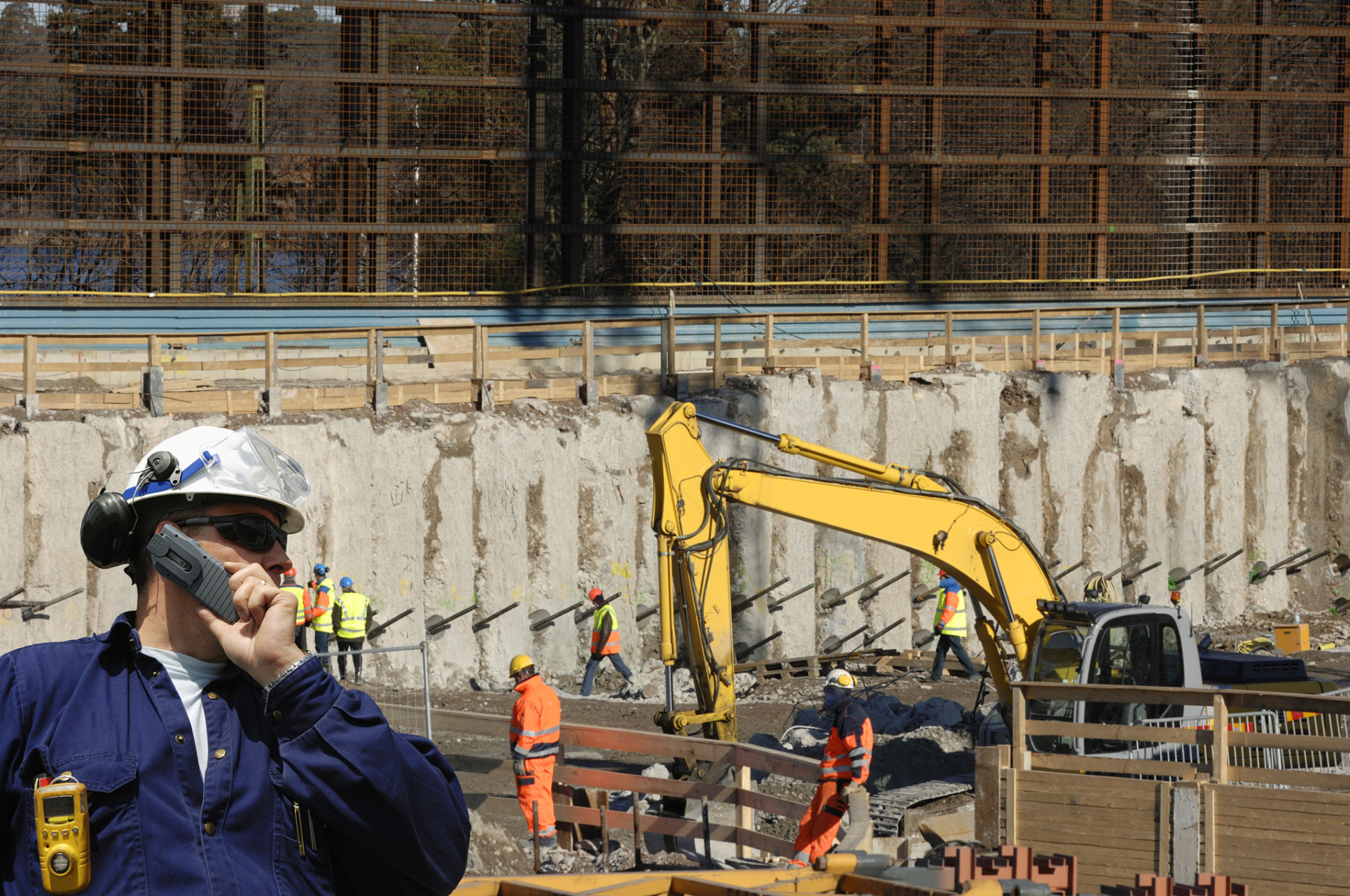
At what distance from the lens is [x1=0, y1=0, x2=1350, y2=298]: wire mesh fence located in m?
22.7

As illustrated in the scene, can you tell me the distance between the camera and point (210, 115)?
23.0 meters

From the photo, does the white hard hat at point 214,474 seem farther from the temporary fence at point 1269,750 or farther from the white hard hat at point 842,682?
the temporary fence at point 1269,750

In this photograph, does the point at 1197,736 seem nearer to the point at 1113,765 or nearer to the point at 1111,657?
the point at 1113,765

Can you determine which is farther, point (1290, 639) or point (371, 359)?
point (1290, 639)

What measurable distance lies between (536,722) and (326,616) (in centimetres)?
717

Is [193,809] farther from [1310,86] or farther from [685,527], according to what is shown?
[1310,86]

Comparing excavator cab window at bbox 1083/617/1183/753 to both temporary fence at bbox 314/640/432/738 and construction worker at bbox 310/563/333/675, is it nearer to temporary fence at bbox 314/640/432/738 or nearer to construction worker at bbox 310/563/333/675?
temporary fence at bbox 314/640/432/738

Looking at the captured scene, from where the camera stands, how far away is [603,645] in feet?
61.3

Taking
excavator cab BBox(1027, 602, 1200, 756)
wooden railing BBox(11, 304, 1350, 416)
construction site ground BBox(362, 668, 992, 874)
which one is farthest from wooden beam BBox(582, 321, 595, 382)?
excavator cab BBox(1027, 602, 1200, 756)

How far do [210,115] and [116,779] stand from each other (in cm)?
2240

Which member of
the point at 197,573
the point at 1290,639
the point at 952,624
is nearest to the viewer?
the point at 197,573

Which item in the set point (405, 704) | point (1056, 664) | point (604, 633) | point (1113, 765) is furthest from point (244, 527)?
point (604, 633)

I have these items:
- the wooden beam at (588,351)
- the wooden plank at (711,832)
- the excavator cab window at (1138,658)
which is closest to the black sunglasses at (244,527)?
the wooden plank at (711,832)

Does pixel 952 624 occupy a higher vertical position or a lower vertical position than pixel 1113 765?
lower
